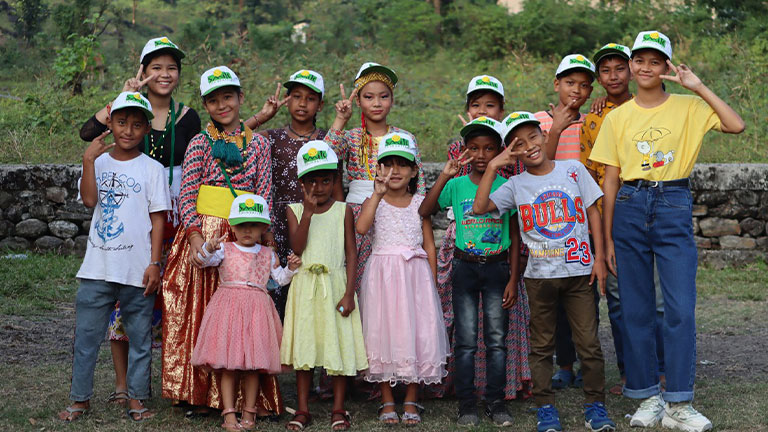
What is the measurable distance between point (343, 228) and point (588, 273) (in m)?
1.29

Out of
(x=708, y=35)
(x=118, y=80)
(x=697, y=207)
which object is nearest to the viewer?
(x=697, y=207)

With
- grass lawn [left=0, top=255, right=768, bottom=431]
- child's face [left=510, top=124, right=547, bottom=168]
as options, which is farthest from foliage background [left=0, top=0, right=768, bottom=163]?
child's face [left=510, top=124, right=547, bottom=168]

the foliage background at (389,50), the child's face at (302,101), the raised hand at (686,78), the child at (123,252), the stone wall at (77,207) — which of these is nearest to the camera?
the raised hand at (686,78)

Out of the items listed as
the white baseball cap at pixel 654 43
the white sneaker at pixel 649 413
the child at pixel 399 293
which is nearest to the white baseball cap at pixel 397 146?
the child at pixel 399 293

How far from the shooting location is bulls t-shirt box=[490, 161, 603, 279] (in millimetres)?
4293

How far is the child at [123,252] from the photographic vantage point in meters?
4.38

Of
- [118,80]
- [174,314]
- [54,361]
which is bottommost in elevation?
[54,361]

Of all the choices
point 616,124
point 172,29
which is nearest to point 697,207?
point 616,124

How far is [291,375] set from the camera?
5551 millimetres

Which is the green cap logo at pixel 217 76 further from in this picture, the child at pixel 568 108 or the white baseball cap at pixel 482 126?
the child at pixel 568 108

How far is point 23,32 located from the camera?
1277 cm

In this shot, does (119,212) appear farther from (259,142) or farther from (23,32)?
(23,32)

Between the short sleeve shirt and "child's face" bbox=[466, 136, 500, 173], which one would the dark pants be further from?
"child's face" bbox=[466, 136, 500, 173]

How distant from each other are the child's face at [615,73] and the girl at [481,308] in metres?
0.62
